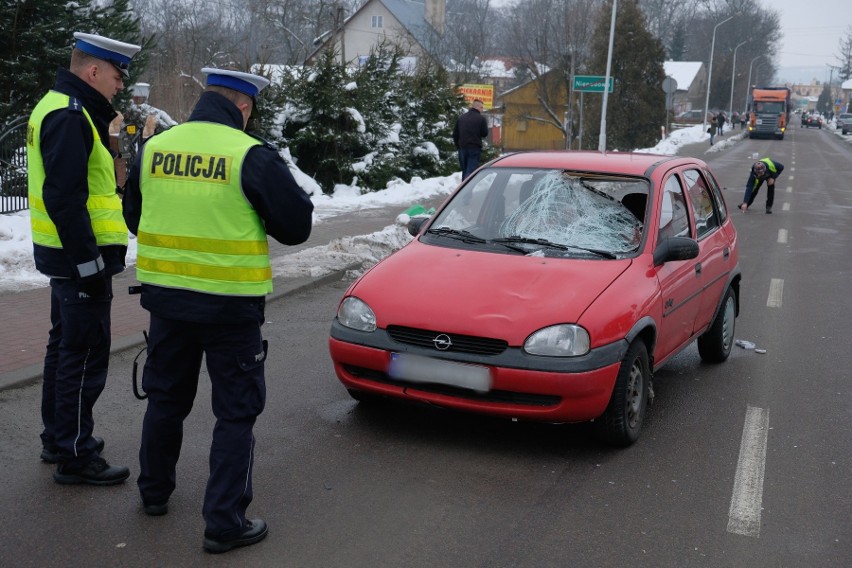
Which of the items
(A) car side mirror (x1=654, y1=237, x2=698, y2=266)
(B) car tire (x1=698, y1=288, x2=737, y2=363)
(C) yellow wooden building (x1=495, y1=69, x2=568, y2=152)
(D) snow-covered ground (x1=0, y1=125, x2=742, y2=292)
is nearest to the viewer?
(A) car side mirror (x1=654, y1=237, x2=698, y2=266)

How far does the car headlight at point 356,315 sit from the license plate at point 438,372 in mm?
283

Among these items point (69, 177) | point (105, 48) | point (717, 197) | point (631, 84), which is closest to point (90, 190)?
point (69, 177)

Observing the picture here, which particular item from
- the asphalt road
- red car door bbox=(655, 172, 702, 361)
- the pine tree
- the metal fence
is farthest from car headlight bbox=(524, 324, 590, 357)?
the pine tree

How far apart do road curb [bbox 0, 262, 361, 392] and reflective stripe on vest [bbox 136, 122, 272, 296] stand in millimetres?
2733

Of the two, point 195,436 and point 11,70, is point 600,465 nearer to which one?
point 195,436

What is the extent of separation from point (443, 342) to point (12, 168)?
32.8 ft

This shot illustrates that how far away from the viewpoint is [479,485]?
14.7 feet

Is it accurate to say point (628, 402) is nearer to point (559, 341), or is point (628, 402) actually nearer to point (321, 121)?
point (559, 341)

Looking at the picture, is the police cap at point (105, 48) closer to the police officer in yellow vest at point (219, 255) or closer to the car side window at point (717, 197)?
the police officer in yellow vest at point (219, 255)

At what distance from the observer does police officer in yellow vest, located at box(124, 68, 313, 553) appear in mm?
3504

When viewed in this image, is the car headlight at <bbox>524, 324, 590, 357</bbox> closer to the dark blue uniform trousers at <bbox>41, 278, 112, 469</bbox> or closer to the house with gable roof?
the dark blue uniform trousers at <bbox>41, 278, 112, 469</bbox>

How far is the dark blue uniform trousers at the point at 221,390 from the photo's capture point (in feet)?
11.9

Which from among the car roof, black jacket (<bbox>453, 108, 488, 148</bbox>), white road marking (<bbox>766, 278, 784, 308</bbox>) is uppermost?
black jacket (<bbox>453, 108, 488, 148</bbox>)

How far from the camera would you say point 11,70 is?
13758 millimetres
